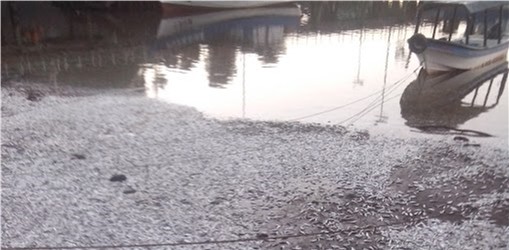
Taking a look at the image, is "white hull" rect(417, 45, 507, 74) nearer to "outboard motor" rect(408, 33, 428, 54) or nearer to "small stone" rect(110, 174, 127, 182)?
"outboard motor" rect(408, 33, 428, 54)

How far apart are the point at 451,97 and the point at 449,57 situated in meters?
3.20

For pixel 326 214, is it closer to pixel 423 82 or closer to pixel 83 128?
pixel 83 128

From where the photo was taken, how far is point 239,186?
7.98 metres

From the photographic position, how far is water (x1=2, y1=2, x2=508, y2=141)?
13234 millimetres

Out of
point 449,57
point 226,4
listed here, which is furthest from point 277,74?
point 226,4

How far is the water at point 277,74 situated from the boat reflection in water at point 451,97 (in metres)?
0.03

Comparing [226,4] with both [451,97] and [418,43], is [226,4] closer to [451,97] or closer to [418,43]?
[418,43]

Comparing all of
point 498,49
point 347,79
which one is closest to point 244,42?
point 347,79

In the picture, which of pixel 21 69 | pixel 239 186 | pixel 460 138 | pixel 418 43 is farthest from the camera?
pixel 418 43

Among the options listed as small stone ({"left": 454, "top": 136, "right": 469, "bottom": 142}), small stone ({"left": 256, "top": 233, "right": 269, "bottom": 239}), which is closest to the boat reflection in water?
small stone ({"left": 454, "top": 136, "right": 469, "bottom": 142})

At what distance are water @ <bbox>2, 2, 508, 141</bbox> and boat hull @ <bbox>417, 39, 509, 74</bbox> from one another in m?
0.55

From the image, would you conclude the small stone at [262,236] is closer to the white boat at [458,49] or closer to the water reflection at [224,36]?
the water reflection at [224,36]

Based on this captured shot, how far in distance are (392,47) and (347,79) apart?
25.6ft

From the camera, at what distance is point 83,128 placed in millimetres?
10703
